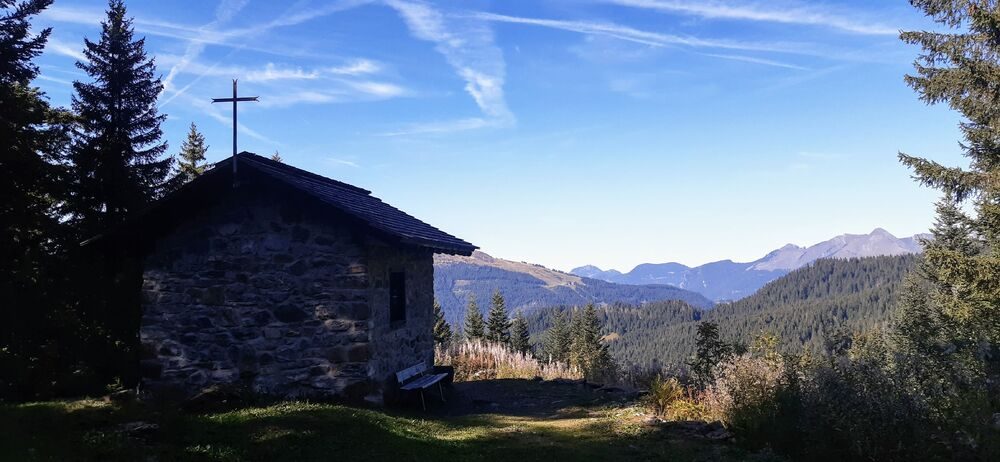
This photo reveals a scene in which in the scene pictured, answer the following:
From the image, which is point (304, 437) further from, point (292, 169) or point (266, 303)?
point (292, 169)

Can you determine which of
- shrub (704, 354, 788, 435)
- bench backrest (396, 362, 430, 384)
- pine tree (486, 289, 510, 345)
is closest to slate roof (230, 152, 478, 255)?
bench backrest (396, 362, 430, 384)

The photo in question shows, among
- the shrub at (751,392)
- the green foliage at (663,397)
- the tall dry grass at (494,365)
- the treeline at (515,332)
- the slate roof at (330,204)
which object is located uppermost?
the slate roof at (330,204)

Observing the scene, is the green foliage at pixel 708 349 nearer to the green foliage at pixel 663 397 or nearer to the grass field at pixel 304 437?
the green foliage at pixel 663 397

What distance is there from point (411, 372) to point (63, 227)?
10144mm

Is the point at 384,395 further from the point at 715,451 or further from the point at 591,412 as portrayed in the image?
the point at 715,451

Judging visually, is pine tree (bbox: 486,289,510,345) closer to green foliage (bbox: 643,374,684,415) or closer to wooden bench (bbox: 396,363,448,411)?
wooden bench (bbox: 396,363,448,411)

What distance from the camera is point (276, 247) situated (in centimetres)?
1176

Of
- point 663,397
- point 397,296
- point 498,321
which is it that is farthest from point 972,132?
point 498,321

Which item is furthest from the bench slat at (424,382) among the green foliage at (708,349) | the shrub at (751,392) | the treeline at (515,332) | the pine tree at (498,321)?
the pine tree at (498,321)

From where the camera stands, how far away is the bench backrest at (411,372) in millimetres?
12607

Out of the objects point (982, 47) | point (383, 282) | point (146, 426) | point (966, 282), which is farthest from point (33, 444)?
point (982, 47)

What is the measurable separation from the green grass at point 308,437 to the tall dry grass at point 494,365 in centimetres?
720

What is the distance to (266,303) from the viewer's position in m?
11.7

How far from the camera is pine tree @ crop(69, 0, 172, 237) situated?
1606 cm
